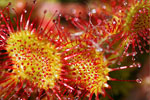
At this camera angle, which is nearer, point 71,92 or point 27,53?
point 27,53

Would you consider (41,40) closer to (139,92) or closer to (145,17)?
(145,17)

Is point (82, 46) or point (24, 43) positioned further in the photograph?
point (82, 46)

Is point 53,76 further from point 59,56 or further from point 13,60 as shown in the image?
point 13,60

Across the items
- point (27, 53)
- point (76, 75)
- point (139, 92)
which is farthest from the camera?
point (139, 92)

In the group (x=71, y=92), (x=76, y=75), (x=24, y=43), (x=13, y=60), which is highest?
(x=24, y=43)

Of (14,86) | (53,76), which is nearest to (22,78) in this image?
(14,86)

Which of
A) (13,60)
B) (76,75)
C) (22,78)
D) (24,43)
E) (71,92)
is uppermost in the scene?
(24,43)

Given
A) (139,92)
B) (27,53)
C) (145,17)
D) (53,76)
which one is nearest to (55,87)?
(53,76)

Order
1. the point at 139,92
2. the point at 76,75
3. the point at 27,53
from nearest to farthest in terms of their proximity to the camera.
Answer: the point at 27,53 → the point at 76,75 → the point at 139,92

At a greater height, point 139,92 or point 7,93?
point 7,93
